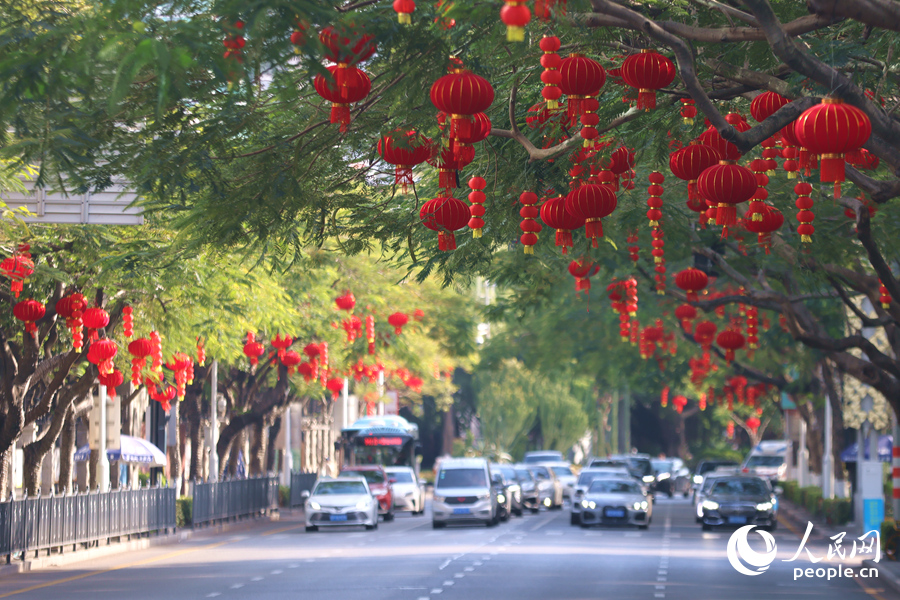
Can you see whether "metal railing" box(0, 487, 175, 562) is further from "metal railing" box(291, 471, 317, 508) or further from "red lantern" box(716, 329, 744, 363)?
"metal railing" box(291, 471, 317, 508)

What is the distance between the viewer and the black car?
32.0 m

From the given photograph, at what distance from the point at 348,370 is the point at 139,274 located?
21.3 metres

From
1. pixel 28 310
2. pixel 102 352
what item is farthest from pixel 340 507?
pixel 28 310

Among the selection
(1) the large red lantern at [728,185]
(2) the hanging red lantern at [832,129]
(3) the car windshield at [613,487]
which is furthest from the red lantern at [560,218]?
(3) the car windshield at [613,487]

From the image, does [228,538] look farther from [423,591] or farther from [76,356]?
[423,591]

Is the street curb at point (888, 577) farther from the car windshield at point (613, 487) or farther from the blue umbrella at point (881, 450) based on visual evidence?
the blue umbrella at point (881, 450)

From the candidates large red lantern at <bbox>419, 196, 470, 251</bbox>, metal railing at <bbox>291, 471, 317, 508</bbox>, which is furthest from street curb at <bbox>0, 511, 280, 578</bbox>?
large red lantern at <bbox>419, 196, 470, 251</bbox>

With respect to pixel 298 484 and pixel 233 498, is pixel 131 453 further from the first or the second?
pixel 298 484

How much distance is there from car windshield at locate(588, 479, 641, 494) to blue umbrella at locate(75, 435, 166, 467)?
1215cm

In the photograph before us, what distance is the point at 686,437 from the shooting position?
8556 cm

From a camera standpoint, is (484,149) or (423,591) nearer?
(484,149)

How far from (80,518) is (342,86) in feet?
57.6

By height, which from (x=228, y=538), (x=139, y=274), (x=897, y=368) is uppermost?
(x=139, y=274)

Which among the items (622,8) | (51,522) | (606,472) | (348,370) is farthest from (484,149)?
(606,472)
